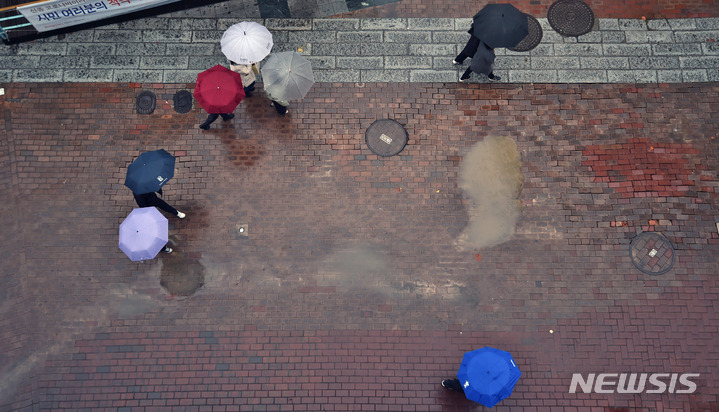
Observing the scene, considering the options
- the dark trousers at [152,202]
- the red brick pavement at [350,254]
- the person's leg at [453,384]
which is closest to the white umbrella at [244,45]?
the red brick pavement at [350,254]

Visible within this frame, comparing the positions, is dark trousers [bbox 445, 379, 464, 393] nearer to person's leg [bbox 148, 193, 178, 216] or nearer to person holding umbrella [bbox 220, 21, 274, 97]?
person's leg [bbox 148, 193, 178, 216]

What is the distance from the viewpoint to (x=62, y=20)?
12.7 m

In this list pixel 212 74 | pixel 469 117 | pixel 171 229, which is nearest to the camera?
pixel 212 74

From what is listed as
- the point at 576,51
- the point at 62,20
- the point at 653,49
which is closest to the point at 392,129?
the point at 576,51

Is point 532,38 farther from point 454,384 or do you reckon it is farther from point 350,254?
point 454,384

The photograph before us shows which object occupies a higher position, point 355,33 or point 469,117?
point 355,33

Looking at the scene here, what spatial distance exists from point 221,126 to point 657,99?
36.9ft

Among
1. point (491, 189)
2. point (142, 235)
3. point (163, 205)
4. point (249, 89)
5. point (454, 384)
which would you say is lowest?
point (454, 384)

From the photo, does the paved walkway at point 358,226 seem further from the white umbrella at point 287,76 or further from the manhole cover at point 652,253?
the white umbrella at point 287,76

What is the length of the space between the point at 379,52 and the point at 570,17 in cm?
527

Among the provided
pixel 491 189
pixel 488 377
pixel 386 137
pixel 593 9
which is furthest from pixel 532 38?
pixel 488 377

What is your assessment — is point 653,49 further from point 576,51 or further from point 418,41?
point 418,41

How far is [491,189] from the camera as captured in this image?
12344 millimetres

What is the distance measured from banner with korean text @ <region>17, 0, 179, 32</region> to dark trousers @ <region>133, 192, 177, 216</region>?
213 inches
